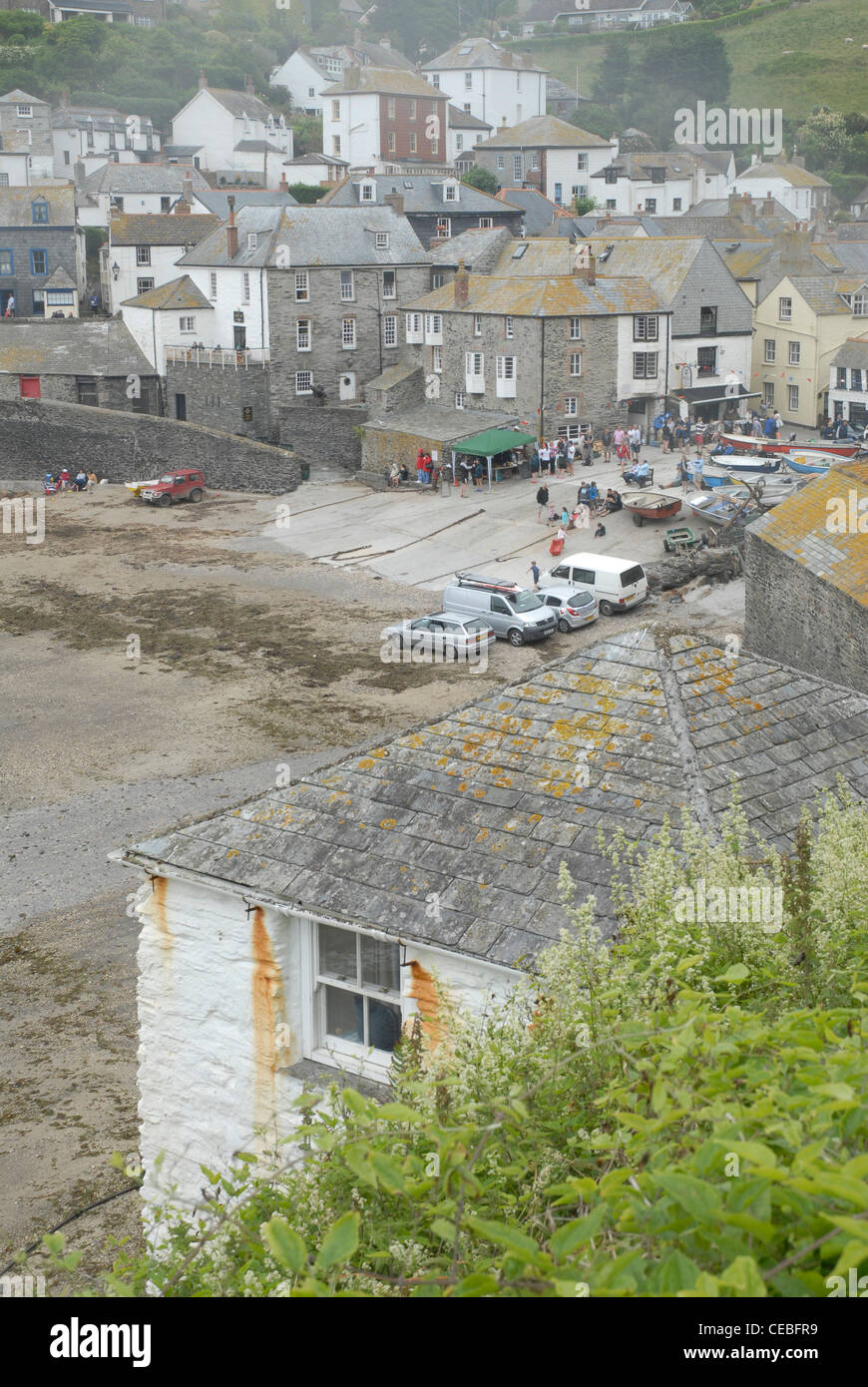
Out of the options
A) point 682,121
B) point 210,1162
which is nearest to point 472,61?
point 682,121

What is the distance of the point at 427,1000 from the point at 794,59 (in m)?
151

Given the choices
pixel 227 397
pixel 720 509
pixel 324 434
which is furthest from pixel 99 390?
pixel 720 509

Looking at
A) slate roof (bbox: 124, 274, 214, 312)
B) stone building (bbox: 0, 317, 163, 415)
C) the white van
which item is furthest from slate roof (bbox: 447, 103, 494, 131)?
the white van

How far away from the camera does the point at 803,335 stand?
60.2 meters

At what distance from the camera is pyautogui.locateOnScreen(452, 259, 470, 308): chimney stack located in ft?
182

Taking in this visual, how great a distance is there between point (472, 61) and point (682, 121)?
28.4 metres

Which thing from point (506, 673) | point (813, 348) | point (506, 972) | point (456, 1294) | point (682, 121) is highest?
point (682, 121)

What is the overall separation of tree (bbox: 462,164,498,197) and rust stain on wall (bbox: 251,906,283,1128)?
8863cm

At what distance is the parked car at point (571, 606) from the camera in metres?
37.3

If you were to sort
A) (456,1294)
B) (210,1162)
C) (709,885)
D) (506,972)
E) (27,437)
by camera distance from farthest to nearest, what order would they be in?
(27,437) → (210,1162) → (506,972) → (709,885) → (456,1294)

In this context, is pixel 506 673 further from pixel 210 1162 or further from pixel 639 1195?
pixel 639 1195

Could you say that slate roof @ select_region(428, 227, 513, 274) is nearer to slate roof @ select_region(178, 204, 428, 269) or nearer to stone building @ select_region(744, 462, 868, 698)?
slate roof @ select_region(178, 204, 428, 269)
